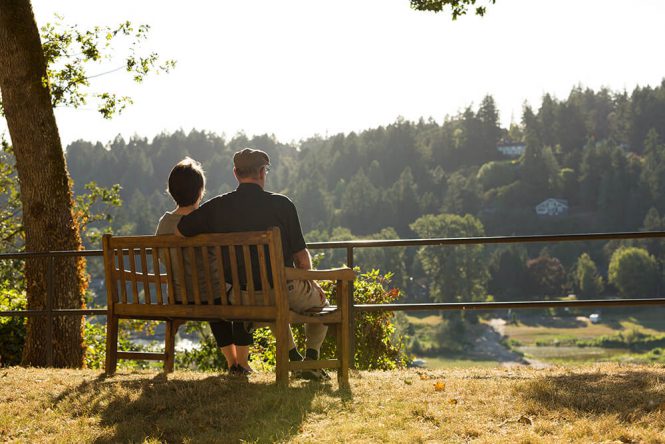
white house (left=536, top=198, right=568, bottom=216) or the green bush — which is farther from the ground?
the green bush

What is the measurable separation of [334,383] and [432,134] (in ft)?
569

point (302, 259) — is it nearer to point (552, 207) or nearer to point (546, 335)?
point (546, 335)

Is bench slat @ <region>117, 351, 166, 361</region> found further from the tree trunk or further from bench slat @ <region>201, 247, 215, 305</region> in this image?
the tree trunk

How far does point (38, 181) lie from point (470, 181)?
156850 mm

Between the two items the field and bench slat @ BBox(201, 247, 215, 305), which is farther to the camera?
the field

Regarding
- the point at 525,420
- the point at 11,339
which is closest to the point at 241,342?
the point at 525,420

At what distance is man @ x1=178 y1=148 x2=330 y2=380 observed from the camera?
5.02 metres

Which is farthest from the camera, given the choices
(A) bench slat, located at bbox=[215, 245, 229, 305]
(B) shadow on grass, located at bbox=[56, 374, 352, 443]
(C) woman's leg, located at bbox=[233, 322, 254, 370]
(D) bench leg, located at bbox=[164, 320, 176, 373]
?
(D) bench leg, located at bbox=[164, 320, 176, 373]

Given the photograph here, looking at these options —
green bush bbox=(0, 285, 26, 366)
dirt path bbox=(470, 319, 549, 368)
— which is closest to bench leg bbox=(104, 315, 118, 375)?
green bush bbox=(0, 285, 26, 366)

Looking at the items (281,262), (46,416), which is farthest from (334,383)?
(46,416)

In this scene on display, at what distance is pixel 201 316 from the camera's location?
5.09 m

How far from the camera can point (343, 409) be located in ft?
14.7

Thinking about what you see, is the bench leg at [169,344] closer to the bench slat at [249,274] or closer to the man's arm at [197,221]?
the man's arm at [197,221]

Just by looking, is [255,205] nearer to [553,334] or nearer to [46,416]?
[46,416]
